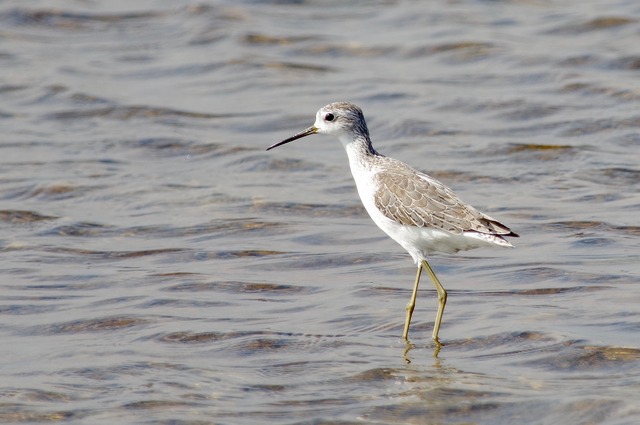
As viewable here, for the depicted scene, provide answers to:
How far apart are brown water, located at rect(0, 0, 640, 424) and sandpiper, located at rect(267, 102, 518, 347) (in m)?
0.54

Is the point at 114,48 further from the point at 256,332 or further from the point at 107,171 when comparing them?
the point at 256,332

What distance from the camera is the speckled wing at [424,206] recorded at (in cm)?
845

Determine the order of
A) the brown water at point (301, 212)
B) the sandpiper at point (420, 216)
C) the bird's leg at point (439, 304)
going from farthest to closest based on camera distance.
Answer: the bird's leg at point (439, 304), the sandpiper at point (420, 216), the brown water at point (301, 212)

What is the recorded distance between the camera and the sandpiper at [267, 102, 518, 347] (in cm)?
844

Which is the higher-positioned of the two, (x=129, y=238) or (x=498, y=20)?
(x=498, y=20)

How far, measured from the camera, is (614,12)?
Result: 1811 centimetres

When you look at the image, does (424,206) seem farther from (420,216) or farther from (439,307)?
(439,307)

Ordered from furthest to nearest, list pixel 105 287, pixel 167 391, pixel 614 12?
1. pixel 614 12
2. pixel 105 287
3. pixel 167 391

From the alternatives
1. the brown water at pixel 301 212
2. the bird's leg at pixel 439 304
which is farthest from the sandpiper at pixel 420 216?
the brown water at pixel 301 212

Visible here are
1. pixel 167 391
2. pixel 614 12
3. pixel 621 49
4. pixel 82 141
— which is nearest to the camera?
pixel 167 391

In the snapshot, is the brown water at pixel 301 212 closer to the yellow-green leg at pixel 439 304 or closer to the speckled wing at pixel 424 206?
the yellow-green leg at pixel 439 304

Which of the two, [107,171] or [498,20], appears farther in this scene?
[498,20]

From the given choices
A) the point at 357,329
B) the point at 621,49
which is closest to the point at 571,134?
the point at 621,49

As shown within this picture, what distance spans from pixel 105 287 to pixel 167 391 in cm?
251
